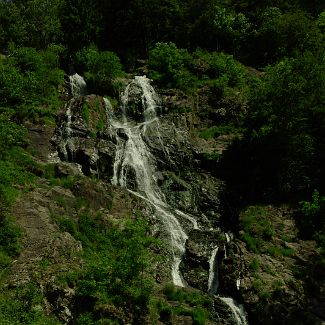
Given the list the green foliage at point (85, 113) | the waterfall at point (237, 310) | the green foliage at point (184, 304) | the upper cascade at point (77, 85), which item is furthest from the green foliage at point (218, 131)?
the green foliage at point (184, 304)

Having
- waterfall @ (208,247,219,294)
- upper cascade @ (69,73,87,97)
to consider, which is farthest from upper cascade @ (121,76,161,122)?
waterfall @ (208,247,219,294)

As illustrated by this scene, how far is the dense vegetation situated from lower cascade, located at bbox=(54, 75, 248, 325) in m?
2.10

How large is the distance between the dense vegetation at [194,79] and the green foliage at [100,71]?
0.11 m

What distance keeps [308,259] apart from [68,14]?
3745 cm

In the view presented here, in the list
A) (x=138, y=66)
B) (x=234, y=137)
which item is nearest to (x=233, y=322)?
(x=234, y=137)

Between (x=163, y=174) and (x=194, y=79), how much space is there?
15.8 m

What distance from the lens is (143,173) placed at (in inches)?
1353

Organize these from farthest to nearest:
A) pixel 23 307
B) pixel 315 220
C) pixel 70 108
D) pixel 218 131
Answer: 1. pixel 218 131
2. pixel 70 108
3. pixel 315 220
4. pixel 23 307

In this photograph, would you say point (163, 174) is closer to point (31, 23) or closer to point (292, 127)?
point (292, 127)

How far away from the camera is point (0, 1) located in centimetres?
5031

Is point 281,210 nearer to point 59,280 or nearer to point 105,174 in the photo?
point 105,174

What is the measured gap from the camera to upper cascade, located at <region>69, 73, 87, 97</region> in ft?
140

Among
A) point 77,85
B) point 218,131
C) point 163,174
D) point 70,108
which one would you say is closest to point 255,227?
point 163,174

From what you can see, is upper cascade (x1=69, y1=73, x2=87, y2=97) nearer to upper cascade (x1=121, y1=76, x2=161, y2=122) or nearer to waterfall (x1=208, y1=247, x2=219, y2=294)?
upper cascade (x1=121, y1=76, x2=161, y2=122)
